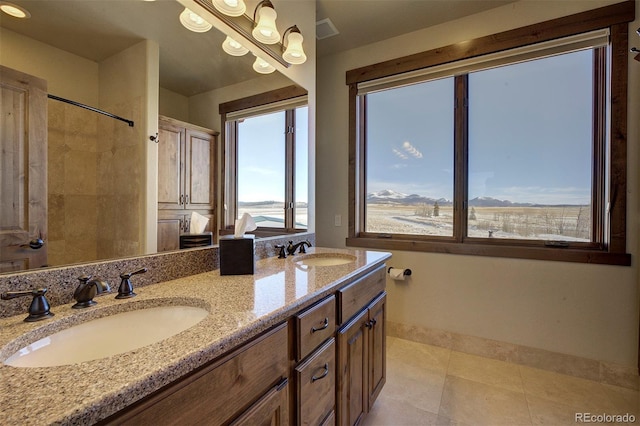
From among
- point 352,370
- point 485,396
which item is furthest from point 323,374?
point 485,396

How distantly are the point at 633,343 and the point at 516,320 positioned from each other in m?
0.61

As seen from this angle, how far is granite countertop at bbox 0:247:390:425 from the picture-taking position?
1.38 ft

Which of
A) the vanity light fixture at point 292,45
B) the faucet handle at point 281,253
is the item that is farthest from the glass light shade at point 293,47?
the faucet handle at point 281,253

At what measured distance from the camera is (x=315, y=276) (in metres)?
1.21

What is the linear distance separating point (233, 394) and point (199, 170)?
0.94 metres

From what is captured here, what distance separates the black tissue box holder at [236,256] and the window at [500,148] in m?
1.57

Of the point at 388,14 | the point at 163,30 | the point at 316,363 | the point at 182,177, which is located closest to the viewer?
the point at 316,363

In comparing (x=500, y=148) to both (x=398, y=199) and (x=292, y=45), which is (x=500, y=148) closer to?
(x=398, y=199)

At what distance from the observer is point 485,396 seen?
1.75 meters

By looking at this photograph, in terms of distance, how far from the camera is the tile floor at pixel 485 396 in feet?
5.18

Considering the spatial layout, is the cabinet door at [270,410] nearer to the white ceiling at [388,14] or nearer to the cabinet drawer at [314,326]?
the cabinet drawer at [314,326]

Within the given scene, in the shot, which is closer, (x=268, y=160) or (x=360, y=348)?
(x=360, y=348)

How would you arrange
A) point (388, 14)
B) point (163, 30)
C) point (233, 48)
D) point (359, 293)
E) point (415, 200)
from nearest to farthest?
point (163, 30), point (359, 293), point (233, 48), point (388, 14), point (415, 200)

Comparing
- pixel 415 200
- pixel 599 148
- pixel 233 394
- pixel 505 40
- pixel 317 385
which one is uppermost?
pixel 505 40
